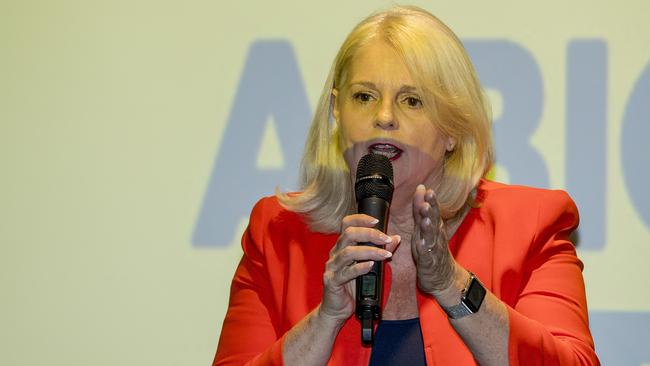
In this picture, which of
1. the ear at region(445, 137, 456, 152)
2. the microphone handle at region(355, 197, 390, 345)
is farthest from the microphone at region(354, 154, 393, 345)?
the ear at region(445, 137, 456, 152)

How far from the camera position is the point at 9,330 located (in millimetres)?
3137

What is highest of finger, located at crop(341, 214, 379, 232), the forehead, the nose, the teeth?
the forehead

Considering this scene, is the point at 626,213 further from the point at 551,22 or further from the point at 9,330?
the point at 9,330

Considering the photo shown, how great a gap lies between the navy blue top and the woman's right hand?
320 mm

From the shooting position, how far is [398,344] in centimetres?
250

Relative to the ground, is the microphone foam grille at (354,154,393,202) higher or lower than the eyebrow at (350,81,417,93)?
lower

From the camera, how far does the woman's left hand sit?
2.03 meters

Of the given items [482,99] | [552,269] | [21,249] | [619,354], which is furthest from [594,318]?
[21,249]

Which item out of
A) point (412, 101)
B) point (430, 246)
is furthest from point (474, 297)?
point (412, 101)

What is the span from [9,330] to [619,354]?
1.67 metres

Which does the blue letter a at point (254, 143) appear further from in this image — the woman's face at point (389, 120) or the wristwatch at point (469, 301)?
the wristwatch at point (469, 301)

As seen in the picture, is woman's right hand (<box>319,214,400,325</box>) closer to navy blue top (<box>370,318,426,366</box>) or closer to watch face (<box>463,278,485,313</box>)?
watch face (<box>463,278,485,313</box>)

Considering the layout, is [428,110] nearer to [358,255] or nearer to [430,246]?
[430,246]

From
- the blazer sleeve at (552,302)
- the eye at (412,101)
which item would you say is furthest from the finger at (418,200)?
the eye at (412,101)
